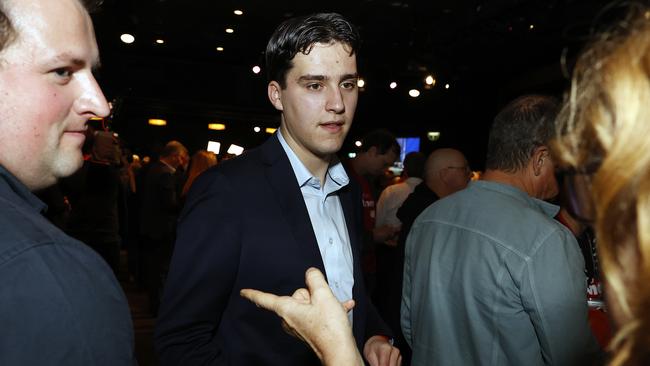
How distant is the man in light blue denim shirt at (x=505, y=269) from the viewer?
164cm

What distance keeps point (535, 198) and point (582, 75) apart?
143 centimetres

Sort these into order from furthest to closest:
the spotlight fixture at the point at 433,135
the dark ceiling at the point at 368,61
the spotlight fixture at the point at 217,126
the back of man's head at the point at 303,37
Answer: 1. the spotlight fixture at the point at 433,135
2. the spotlight fixture at the point at 217,126
3. the dark ceiling at the point at 368,61
4. the back of man's head at the point at 303,37

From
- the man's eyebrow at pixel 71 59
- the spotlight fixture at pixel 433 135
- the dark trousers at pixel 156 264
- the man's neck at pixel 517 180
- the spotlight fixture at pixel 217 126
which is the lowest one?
the dark trousers at pixel 156 264

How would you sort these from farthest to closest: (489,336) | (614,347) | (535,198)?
1. (535,198)
2. (489,336)
3. (614,347)

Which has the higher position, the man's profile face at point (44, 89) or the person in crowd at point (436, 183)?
the man's profile face at point (44, 89)

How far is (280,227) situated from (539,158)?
1083 mm

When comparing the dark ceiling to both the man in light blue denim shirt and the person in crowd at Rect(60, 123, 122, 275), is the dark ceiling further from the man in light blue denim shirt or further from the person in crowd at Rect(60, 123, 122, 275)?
the man in light blue denim shirt

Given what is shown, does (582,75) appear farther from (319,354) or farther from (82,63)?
(82,63)

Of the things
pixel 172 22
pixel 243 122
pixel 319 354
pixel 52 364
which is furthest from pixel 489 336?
pixel 243 122

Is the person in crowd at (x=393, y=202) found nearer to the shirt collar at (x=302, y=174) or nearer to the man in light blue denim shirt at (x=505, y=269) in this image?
the man in light blue denim shirt at (x=505, y=269)

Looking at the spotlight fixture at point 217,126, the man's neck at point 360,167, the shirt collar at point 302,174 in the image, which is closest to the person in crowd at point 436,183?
the man's neck at point 360,167

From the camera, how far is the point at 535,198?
1988 millimetres

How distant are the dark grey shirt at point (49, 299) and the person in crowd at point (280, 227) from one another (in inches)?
23.7

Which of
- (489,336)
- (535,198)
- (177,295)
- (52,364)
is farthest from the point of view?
(535,198)
